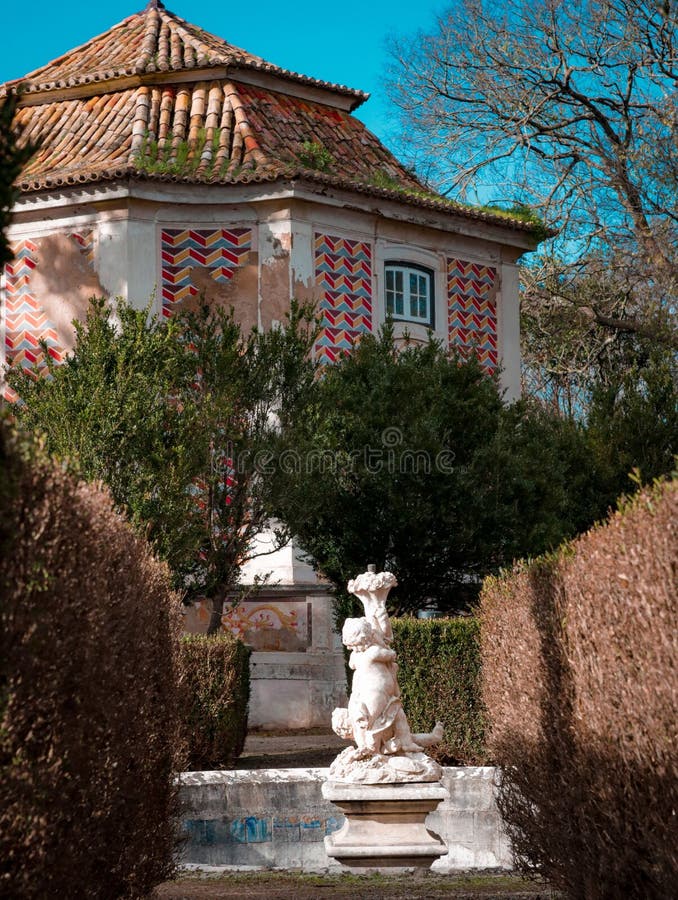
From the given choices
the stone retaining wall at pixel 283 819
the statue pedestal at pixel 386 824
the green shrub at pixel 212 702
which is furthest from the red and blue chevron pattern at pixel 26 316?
the statue pedestal at pixel 386 824

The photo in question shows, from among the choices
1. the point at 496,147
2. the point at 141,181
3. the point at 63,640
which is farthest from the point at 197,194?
Answer: the point at 63,640

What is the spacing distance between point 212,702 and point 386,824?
517 centimetres

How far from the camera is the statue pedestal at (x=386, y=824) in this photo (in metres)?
11.4

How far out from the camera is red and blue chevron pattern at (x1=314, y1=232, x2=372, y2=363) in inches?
943

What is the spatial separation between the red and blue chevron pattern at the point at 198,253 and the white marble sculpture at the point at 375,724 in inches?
492

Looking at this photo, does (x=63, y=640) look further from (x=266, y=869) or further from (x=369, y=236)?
(x=369, y=236)

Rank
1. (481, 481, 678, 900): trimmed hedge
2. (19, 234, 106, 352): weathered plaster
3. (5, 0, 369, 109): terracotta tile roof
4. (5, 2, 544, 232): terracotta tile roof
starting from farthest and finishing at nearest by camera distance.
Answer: (5, 0, 369, 109): terracotta tile roof, (19, 234, 106, 352): weathered plaster, (5, 2, 544, 232): terracotta tile roof, (481, 481, 678, 900): trimmed hedge

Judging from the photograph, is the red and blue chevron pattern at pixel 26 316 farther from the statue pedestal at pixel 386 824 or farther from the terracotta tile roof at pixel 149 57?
the statue pedestal at pixel 386 824

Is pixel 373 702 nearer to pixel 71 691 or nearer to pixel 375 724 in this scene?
pixel 375 724

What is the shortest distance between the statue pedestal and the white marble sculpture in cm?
10

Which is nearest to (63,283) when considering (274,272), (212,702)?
(274,272)

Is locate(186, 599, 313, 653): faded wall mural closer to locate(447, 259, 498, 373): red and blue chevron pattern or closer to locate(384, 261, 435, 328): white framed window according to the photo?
locate(384, 261, 435, 328): white framed window

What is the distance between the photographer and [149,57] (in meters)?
26.2

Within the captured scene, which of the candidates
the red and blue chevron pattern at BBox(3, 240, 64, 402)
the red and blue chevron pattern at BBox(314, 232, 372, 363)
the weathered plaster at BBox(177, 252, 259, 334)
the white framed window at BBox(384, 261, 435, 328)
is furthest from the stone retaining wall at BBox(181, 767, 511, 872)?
the white framed window at BBox(384, 261, 435, 328)
